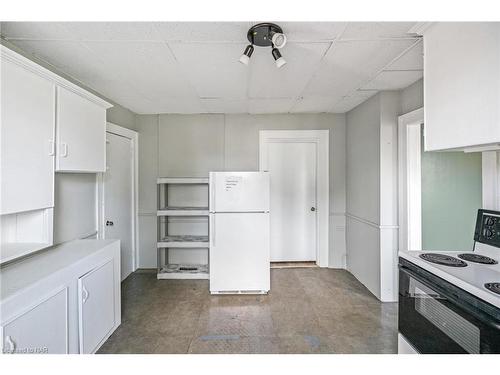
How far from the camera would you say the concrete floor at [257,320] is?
209 cm

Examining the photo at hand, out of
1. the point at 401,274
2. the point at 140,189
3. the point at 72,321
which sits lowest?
the point at 72,321

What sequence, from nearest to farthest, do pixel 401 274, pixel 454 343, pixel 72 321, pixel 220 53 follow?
pixel 454 343, pixel 401 274, pixel 72 321, pixel 220 53

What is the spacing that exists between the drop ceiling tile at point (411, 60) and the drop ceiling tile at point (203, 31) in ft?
4.10

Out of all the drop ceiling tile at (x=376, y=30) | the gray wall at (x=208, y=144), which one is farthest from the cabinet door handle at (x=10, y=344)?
the gray wall at (x=208, y=144)

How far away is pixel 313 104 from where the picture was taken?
3.41m

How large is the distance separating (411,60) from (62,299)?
3023mm

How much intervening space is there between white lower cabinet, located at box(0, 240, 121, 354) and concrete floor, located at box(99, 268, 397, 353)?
317 mm

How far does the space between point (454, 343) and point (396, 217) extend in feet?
6.32

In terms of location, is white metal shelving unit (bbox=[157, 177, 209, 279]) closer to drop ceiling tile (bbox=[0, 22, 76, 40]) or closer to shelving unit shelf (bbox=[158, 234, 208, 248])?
shelving unit shelf (bbox=[158, 234, 208, 248])

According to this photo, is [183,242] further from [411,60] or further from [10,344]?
[411,60]

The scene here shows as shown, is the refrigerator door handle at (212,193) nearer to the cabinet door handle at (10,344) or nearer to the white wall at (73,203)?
the white wall at (73,203)

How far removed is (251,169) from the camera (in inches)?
156

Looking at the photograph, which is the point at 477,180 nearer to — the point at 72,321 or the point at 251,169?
the point at 251,169
